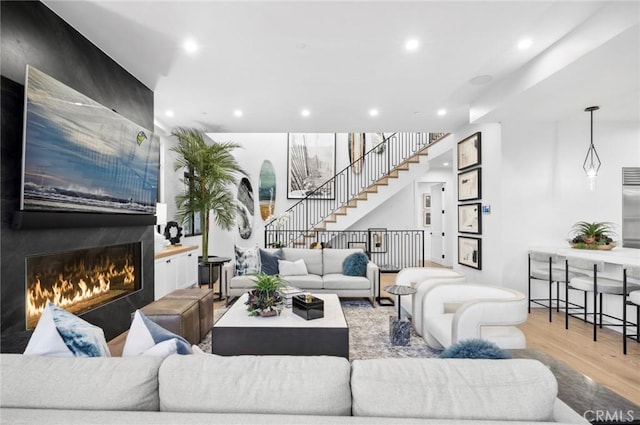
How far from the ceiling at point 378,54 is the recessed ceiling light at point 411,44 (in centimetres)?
5

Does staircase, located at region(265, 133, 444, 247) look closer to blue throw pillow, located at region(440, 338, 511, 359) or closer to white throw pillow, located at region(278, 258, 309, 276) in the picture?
white throw pillow, located at region(278, 258, 309, 276)

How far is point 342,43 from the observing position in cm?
314

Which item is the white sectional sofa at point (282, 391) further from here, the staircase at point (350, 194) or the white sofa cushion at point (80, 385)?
the staircase at point (350, 194)

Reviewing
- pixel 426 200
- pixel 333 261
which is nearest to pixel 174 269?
pixel 333 261

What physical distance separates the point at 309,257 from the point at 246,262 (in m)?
1.00

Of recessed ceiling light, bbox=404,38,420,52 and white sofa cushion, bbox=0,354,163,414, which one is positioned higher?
recessed ceiling light, bbox=404,38,420,52

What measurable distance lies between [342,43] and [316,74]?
75 centimetres

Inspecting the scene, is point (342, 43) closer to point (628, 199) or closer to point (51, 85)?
point (51, 85)

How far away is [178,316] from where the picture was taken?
9.99 feet

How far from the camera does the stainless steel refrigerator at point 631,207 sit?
490cm

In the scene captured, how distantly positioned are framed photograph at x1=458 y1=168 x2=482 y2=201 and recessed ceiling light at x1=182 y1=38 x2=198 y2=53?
4.33 metres

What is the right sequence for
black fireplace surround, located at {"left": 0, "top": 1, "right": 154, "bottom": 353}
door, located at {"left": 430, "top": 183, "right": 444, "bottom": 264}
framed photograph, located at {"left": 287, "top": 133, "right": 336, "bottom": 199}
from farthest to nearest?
door, located at {"left": 430, "top": 183, "right": 444, "bottom": 264} → framed photograph, located at {"left": 287, "top": 133, "right": 336, "bottom": 199} → black fireplace surround, located at {"left": 0, "top": 1, "right": 154, "bottom": 353}

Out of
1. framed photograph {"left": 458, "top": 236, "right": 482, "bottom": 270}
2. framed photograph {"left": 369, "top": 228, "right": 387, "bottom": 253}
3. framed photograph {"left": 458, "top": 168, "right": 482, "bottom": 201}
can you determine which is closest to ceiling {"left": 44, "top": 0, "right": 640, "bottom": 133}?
framed photograph {"left": 458, "top": 168, "right": 482, "bottom": 201}

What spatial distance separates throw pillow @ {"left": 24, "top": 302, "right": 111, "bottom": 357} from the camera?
1311 millimetres
